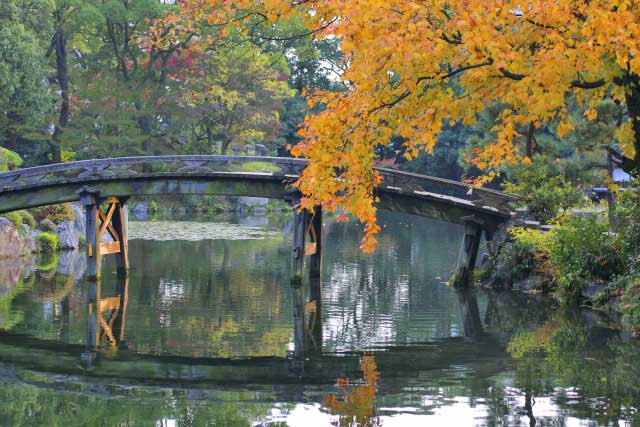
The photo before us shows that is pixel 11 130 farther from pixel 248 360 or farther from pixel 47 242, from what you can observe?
pixel 248 360

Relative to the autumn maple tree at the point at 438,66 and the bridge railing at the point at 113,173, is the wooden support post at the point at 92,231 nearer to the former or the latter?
the bridge railing at the point at 113,173

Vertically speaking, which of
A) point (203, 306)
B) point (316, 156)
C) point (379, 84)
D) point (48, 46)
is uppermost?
point (48, 46)

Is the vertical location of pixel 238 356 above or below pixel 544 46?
below

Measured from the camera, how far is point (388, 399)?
12.4 m

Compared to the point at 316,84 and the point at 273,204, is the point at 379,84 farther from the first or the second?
the point at 316,84

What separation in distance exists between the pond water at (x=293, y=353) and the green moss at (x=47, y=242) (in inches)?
233

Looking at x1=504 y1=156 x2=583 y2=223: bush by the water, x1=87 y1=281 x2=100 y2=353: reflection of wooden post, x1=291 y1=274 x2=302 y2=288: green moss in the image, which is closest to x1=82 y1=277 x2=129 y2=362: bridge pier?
x1=87 y1=281 x2=100 y2=353: reflection of wooden post

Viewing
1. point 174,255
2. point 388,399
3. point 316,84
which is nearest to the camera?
point 388,399

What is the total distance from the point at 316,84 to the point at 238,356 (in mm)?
59871

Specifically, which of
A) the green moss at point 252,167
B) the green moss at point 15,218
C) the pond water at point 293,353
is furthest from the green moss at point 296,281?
the green moss at point 252,167

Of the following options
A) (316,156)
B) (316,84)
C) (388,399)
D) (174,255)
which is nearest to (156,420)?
(388,399)

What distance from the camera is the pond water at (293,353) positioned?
11.7 meters

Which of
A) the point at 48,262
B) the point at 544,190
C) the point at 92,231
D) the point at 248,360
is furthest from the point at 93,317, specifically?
the point at 544,190

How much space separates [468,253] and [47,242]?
55.0ft
